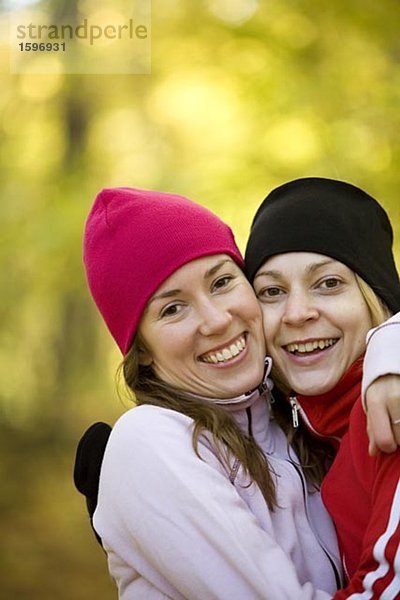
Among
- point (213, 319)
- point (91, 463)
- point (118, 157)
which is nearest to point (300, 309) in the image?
point (213, 319)

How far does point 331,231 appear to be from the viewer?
1.79m

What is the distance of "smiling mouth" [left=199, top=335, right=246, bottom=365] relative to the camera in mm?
1803

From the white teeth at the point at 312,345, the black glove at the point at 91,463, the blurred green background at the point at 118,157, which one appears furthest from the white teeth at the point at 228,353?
the blurred green background at the point at 118,157

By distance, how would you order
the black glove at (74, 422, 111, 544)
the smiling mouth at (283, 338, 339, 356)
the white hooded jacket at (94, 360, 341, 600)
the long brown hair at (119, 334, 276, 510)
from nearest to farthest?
the white hooded jacket at (94, 360, 341, 600) < the long brown hair at (119, 334, 276, 510) < the smiling mouth at (283, 338, 339, 356) < the black glove at (74, 422, 111, 544)

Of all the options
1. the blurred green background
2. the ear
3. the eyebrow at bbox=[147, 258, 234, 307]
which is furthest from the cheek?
the blurred green background

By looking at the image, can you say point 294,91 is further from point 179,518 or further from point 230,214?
point 179,518

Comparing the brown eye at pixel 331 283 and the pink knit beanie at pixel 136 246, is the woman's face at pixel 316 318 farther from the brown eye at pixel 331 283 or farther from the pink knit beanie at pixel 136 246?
the pink knit beanie at pixel 136 246

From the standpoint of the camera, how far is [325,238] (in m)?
1.78

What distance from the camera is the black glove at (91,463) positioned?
6.57 ft

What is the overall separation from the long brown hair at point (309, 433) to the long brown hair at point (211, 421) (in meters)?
0.13

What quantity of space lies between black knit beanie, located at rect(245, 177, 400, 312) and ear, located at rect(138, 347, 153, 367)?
269mm

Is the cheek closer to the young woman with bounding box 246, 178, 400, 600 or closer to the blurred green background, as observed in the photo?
the young woman with bounding box 246, 178, 400, 600

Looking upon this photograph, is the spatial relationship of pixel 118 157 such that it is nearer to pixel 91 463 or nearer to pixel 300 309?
pixel 91 463

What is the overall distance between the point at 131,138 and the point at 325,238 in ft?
7.56
